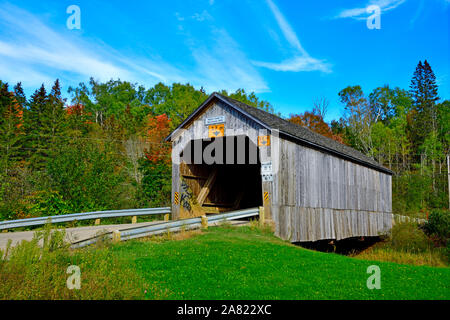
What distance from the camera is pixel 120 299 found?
6.15m

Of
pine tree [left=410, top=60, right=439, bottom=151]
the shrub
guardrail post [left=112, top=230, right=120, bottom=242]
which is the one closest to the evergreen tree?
guardrail post [left=112, top=230, right=120, bottom=242]

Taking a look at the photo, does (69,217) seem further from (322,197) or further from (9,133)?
(9,133)

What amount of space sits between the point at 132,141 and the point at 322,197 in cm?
2373

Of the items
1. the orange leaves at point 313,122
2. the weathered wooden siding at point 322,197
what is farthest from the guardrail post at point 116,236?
the orange leaves at point 313,122

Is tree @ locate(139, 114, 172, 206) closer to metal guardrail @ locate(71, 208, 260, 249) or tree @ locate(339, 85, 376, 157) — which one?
metal guardrail @ locate(71, 208, 260, 249)

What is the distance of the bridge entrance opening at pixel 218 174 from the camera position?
18297mm

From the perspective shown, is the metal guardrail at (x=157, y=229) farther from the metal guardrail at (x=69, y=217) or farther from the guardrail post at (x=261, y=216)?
the metal guardrail at (x=69, y=217)

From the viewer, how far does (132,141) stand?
37.0 metres

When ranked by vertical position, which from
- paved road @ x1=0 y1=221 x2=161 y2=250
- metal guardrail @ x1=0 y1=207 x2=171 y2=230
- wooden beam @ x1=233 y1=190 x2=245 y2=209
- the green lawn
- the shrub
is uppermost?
wooden beam @ x1=233 y1=190 x2=245 y2=209

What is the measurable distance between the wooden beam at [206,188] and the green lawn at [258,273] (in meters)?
7.21

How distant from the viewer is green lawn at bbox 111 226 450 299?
6910 mm

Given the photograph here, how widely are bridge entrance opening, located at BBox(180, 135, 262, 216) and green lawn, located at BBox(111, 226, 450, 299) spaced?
7.07m
